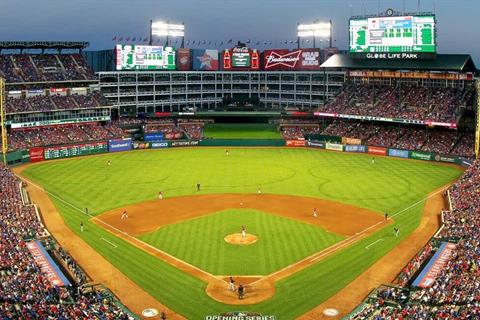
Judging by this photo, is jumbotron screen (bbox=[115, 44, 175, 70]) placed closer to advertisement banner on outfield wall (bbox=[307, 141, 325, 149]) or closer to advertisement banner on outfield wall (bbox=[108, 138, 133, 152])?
advertisement banner on outfield wall (bbox=[108, 138, 133, 152])

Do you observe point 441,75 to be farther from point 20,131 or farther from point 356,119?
point 20,131

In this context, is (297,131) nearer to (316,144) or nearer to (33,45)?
(316,144)

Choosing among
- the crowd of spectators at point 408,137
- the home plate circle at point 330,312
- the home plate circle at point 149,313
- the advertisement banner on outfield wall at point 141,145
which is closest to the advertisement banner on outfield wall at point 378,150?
the crowd of spectators at point 408,137

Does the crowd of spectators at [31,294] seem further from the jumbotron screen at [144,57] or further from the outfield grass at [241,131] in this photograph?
the jumbotron screen at [144,57]

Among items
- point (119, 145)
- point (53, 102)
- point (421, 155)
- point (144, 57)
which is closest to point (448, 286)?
point (421, 155)

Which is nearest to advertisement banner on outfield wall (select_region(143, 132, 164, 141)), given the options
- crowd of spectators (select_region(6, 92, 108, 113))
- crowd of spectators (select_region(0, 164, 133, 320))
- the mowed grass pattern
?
crowd of spectators (select_region(6, 92, 108, 113))
